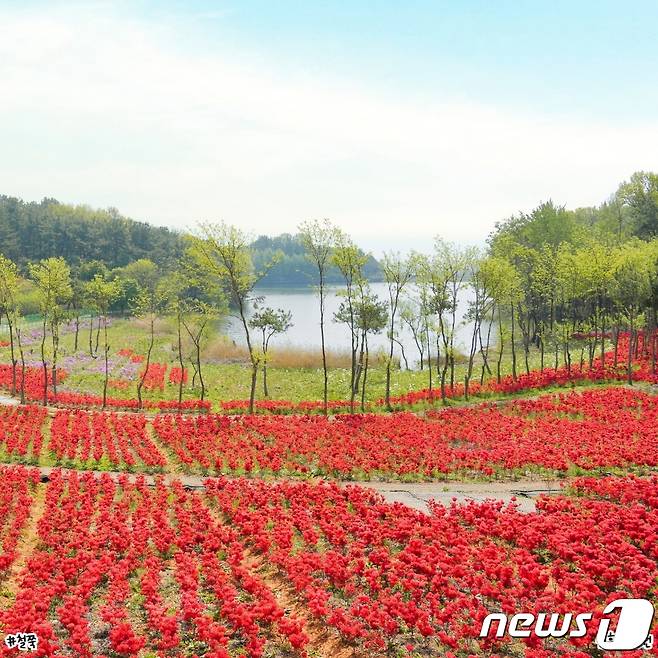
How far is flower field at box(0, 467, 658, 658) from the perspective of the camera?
8047 mm

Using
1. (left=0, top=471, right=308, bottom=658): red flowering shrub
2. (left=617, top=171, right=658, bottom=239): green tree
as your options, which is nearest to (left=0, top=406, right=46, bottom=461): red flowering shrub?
(left=0, top=471, right=308, bottom=658): red flowering shrub

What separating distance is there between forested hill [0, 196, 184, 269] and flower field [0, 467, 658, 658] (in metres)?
96.6

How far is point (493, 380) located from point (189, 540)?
28.3 m

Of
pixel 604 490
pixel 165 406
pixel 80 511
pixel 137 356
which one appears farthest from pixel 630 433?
pixel 137 356

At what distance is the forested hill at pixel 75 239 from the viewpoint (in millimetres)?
107375

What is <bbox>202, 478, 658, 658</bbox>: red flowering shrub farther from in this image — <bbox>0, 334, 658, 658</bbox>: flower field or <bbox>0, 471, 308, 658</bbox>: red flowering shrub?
<bbox>0, 471, 308, 658</bbox>: red flowering shrub

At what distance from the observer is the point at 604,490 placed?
13969mm

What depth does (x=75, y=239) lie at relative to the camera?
363 feet

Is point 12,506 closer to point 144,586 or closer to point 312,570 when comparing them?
point 144,586

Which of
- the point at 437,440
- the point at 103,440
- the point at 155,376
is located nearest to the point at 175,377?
the point at 155,376

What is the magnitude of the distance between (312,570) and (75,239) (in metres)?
114

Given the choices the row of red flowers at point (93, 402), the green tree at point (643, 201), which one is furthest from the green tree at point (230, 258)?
the green tree at point (643, 201)

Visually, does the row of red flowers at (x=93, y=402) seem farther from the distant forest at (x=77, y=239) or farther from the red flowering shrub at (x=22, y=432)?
the distant forest at (x=77, y=239)

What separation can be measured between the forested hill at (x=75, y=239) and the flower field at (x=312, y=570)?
96.6m
